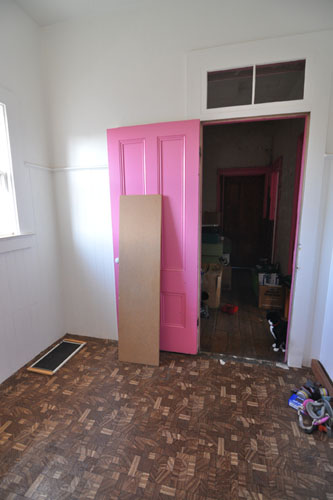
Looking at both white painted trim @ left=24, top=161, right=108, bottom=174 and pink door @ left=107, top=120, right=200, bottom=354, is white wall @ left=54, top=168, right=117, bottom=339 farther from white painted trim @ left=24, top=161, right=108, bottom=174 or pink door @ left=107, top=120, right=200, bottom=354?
pink door @ left=107, top=120, right=200, bottom=354

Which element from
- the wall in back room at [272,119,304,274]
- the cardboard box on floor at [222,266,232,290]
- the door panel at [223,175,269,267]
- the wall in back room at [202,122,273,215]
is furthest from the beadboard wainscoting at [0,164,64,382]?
the door panel at [223,175,269,267]

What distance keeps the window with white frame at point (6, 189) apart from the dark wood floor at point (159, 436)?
1370 mm

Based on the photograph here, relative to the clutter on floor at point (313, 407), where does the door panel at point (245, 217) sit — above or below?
above

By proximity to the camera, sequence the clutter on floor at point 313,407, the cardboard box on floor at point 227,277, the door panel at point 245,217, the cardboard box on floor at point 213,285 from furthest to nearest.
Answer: the door panel at point 245,217
the cardboard box on floor at point 227,277
the cardboard box on floor at point 213,285
the clutter on floor at point 313,407

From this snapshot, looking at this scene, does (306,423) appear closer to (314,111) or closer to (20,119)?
(314,111)

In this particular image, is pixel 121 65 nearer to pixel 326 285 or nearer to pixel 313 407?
pixel 326 285

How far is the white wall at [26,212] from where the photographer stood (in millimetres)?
2154

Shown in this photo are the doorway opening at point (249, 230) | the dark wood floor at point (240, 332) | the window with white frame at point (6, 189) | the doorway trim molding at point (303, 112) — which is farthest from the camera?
the doorway opening at point (249, 230)

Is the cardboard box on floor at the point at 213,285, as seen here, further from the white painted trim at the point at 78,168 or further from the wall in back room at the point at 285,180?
the white painted trim at the point at 78,168

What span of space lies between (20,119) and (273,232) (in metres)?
4.42

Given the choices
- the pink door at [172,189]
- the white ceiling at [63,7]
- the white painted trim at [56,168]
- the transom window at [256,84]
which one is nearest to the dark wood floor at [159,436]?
the pink door at [172,189]

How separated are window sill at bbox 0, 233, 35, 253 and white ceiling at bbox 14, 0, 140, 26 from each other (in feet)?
6.60

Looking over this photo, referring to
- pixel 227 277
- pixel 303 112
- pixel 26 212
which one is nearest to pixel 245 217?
pixel 227 277

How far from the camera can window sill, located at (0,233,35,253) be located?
212 centimetres
